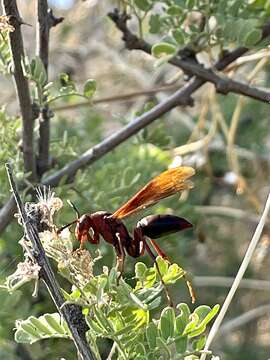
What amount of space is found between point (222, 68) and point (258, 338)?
2.89 feet

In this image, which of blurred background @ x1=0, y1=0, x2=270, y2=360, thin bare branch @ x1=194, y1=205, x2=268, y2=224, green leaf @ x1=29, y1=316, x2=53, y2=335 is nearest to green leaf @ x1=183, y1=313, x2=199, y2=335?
green leaf @ x1=29, y1=316, x2=53, y2=335

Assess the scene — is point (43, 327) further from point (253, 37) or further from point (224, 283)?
point (224, 283)

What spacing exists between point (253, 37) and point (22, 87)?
297mm

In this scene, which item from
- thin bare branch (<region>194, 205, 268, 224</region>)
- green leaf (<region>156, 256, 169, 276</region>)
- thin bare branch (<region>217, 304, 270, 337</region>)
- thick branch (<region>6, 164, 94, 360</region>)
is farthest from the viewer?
thin bare branch (<region>194, 205, 268, 224</region>)

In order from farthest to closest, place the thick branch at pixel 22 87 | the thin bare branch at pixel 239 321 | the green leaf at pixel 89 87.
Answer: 1. the thin bare branch at pixel 239 321
2. the green leaf at pixel 89 87
3. the thick branch at pixel 22 87

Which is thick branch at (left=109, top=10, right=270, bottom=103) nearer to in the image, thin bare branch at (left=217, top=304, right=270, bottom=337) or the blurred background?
the blurred background

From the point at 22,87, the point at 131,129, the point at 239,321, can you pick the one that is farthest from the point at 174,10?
the point at 239,321

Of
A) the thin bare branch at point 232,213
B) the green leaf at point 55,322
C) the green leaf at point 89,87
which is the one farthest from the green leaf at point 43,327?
the thin bare branch at point 232,213

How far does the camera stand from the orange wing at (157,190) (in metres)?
0.85

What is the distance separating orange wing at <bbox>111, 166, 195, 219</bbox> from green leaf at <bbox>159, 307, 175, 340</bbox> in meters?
0.11

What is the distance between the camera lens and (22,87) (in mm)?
997

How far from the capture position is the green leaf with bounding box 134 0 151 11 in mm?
1174

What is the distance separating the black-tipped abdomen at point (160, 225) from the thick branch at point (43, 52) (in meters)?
0.26

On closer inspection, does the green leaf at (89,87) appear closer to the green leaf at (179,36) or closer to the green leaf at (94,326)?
the green leaf at (179,36)
